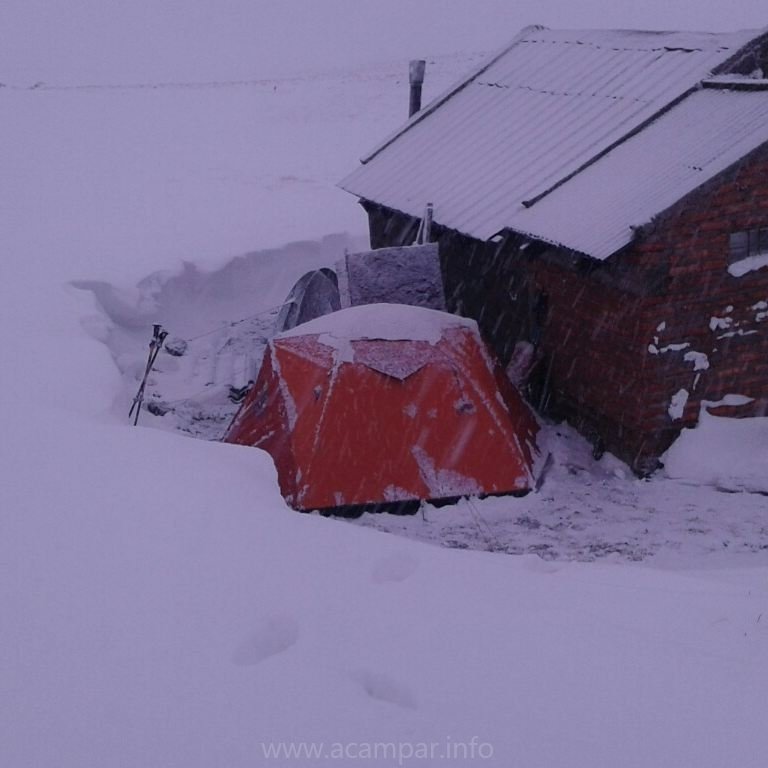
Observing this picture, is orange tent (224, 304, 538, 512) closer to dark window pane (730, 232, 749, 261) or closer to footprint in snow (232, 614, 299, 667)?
dark window pane (730, 232, 749, 261)

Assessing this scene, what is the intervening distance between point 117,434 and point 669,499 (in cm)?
480

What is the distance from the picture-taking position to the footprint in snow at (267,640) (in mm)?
4332

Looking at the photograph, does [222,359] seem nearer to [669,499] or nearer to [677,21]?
[669,499]

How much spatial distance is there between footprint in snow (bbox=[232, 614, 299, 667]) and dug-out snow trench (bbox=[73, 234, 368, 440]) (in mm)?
4717

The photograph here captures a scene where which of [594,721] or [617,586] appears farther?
[617,586]

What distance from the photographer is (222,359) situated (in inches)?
512

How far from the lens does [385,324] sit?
30.3 feet

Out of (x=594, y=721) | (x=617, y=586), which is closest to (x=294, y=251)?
(x=617, y=586)

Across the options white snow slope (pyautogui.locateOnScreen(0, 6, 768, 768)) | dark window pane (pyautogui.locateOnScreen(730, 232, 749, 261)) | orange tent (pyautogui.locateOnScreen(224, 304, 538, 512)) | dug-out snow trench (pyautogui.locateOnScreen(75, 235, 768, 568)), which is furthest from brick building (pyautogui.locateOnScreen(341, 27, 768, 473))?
white snow slope (pyautogui.locateOnScreen(0, 6, 768, 768))

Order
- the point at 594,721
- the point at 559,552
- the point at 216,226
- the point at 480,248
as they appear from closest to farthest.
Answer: the point at 594,721 → the point at 559,552 → the point at 480,248 → the point at 216,226

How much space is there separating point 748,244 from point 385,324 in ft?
11.2

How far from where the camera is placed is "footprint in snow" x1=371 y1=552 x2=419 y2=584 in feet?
16.9

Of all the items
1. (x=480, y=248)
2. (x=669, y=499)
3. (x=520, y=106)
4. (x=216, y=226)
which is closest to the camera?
(x=669, y=499)

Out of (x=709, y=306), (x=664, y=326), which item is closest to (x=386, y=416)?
(x=664, y=326)
